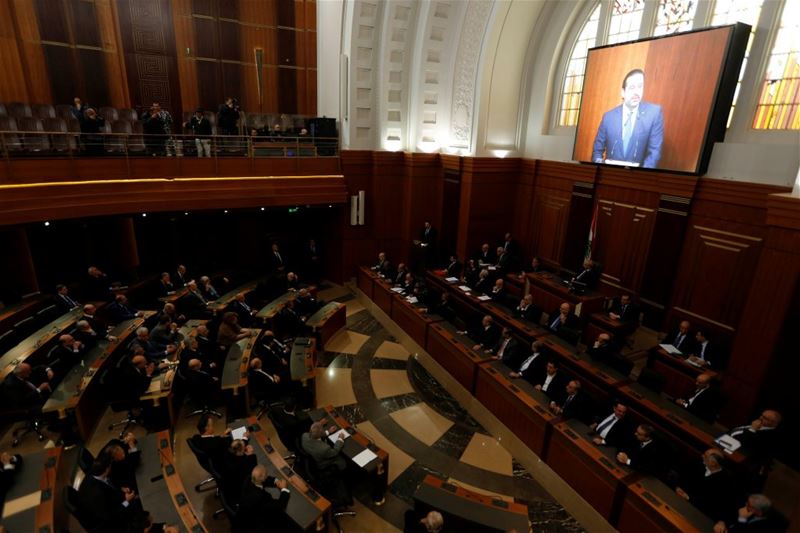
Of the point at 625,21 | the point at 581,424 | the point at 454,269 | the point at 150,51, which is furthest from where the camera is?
the point at 454,269

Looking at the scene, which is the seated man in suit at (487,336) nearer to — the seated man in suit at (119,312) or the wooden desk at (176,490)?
the wooden desk at (176,490)

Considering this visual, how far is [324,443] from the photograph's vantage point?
18.0 ft

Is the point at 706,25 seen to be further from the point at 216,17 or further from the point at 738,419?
the point at 216,17

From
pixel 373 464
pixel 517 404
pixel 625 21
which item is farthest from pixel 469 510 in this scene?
pixel 625 21

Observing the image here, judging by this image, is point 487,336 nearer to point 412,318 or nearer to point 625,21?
point 412,318

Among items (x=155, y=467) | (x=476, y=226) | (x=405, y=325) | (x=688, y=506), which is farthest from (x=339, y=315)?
(x=688, y=506)

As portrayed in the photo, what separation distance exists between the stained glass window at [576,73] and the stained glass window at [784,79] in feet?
12.0

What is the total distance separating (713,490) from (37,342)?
9.98 meters

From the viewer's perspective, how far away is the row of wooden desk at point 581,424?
4852 mm

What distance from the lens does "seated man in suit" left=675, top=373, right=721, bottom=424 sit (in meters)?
6.09

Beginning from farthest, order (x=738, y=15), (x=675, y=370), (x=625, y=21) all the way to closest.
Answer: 1. (x=625, y=21)
2. (x=738, y=15)
3. (x=675, y=370)

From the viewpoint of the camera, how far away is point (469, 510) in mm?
4703

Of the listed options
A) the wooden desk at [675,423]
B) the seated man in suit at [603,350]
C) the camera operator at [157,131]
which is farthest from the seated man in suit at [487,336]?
the camera operator at [157,131]

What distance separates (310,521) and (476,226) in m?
9.00
